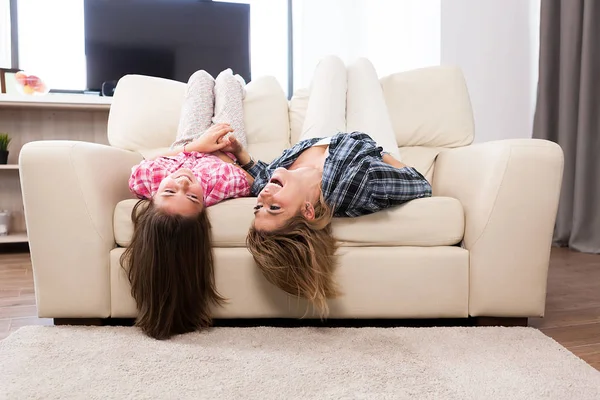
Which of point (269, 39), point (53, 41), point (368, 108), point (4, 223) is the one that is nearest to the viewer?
point (368, 108)

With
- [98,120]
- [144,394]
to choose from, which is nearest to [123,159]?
[144,394]

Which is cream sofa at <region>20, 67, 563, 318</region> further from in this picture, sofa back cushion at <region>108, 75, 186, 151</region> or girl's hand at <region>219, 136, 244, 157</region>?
sofa back cushion at <region>108, 75, 186, 151</region>

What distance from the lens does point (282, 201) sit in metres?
1.36

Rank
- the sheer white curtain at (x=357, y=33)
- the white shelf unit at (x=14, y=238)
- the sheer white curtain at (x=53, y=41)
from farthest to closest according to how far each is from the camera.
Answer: the sheer white curtain at (x=53, y=41) < the sheer white curtain at (x=357, y=33) < the white shelf unit at (x=14, y=238)

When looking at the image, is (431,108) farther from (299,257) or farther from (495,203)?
(299,257)

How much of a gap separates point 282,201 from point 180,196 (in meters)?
0.29

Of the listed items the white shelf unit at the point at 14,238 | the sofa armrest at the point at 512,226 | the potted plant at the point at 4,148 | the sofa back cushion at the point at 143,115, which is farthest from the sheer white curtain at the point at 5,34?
the sofa armrest at the point at 512,226

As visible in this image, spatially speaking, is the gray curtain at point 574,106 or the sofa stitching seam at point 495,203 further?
the gray curtain at point 574,106

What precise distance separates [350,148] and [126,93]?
1.18m

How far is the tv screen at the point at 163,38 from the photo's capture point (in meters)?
3.32

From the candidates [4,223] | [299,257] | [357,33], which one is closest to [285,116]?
[299,257]

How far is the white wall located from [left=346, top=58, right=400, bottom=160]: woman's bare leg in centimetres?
119

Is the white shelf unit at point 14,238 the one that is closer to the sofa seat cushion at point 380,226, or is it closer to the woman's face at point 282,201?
the sofa seat cushion at point 380,226

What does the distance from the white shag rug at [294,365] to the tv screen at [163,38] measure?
2.40 m
